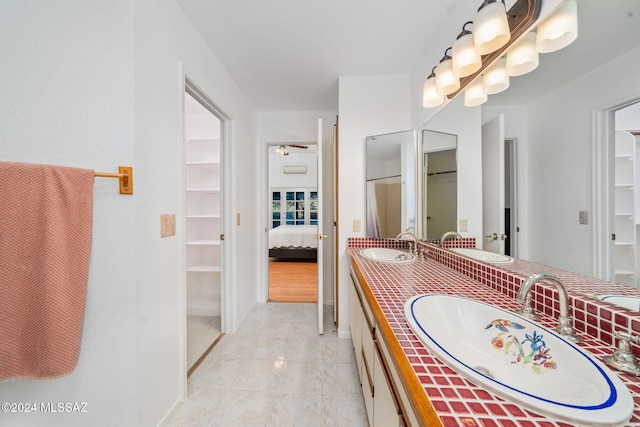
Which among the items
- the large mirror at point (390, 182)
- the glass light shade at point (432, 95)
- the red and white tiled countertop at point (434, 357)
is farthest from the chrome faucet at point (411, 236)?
the glass light shade at point (432, 95)

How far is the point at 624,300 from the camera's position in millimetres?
602

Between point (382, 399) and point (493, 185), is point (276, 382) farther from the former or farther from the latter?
point (493, 185)

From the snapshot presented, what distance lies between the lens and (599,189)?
25.2 inches

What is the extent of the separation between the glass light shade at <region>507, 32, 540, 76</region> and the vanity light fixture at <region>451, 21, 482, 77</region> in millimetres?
214

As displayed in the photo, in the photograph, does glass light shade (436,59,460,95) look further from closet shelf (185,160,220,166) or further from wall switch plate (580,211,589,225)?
closet shelf (185,160,220,166)

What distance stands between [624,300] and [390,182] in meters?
1.54

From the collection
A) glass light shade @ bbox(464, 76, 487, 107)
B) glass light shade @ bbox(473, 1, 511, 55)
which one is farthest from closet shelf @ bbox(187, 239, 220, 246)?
glass light shade @ bbox(473, 1, 511, 55)

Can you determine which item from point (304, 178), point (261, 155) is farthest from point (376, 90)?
point (304, 178)

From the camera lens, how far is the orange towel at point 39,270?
858mm

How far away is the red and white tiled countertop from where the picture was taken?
41cm

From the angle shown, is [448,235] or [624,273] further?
[448,235]

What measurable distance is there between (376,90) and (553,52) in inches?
59.4

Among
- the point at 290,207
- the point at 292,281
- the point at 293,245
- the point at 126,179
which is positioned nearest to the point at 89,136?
the point at 126,179

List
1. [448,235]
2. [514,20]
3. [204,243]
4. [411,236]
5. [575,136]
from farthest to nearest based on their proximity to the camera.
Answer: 1. [204,243]
2. [411,236]
3. [448,235]
4. [514,20]
5. [575,136]
